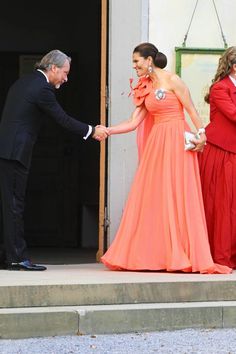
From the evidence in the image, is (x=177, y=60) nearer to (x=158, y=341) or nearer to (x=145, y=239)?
(x=145, y=239)

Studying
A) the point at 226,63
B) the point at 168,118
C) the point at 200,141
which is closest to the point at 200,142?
the point at 200,141

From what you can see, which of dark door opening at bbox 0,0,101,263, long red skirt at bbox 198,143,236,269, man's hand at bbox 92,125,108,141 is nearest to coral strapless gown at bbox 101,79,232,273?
long red skirt at bbox 198,143,236,269

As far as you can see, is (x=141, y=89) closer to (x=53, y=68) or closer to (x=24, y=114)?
(x=53, y=68)

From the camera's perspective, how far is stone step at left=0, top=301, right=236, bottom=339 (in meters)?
6.23

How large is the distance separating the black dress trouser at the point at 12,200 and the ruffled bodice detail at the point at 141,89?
109 centimetres

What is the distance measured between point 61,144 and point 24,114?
4.26m

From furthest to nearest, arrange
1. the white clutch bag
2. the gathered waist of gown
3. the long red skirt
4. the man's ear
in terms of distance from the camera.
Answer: the long red skirt < the gathered waist of gown < the white clutch bag < the man's ear

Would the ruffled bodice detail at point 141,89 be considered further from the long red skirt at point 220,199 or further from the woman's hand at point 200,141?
the long red skirt at point 220,199

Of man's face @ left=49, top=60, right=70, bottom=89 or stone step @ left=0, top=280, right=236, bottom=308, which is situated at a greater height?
man's face @ left=49, top=60, right=70, bottom=89

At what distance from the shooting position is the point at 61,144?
11.6 metres

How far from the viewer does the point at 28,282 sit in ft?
21.8

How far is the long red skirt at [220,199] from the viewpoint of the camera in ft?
25.4

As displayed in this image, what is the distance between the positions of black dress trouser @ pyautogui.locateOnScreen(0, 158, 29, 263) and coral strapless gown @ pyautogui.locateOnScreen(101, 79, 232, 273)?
0.75 metres

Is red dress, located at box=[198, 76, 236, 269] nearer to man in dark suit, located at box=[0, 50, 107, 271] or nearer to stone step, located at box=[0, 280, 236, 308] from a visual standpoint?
stone step, located at box=[0, 280, 236, 308]
